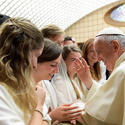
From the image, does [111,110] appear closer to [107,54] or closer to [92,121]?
[92,121]

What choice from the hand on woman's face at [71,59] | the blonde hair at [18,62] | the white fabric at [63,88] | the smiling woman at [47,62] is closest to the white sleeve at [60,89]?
the white fabric at [63,88]

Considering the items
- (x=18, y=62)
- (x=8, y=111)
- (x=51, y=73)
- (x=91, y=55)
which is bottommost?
(x=91, y=55)

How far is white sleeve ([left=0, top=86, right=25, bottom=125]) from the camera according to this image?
0.87m

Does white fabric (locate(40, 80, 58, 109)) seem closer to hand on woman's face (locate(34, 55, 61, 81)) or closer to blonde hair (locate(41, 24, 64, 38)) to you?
hand on woman's face (locate(34, 55, 61, 81))

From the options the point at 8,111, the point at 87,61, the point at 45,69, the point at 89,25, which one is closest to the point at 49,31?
the point at 45,69

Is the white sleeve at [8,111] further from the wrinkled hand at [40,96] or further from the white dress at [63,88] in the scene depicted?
the white dress at [63,88]

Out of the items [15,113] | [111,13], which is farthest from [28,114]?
[111,13]

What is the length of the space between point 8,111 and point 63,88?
3.52ft

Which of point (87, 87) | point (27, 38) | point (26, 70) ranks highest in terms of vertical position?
point (27, 38)

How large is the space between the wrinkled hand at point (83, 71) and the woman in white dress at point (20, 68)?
951 millimetres

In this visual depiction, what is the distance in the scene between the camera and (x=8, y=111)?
0.90 m

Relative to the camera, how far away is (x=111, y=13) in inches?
202

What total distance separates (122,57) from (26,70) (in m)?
0.85

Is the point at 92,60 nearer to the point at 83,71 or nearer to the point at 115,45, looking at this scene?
the point at 83,71
